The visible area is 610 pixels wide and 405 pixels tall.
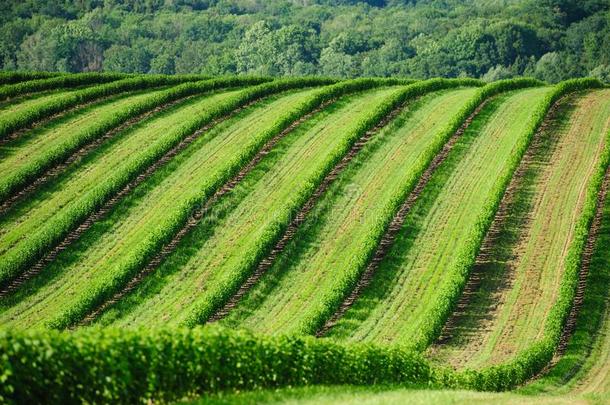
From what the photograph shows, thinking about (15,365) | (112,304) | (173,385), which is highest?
(15,365)

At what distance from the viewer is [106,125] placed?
233 feet

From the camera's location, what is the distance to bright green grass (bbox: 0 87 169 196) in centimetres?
6219

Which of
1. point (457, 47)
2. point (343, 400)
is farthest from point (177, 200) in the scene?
point (457, 47)

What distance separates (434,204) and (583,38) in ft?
396

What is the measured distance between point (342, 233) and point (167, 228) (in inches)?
437

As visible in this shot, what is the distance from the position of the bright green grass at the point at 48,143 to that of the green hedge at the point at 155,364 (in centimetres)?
3371

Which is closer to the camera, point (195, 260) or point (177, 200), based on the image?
point (195, 260)

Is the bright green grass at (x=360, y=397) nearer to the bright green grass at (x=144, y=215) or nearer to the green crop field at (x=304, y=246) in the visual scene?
the green crop field at (x=304, y=246)

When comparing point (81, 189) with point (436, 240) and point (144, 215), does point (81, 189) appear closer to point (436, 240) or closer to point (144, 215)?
point (144, 215)

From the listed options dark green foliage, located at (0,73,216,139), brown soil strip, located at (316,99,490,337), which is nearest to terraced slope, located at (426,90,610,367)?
brown soil strip, located at (316,99,490,337)

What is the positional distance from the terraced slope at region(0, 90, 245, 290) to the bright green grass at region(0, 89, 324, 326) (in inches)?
57.7

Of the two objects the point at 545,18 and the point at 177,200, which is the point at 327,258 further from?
the point at 545,18

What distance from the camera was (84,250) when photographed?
2133 inches

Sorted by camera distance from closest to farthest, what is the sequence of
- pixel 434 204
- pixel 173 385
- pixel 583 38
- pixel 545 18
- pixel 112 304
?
pixel 173 385 → pixel 112 304 → pixel 434 204 → pixel 583 38 → pixel 545 18
